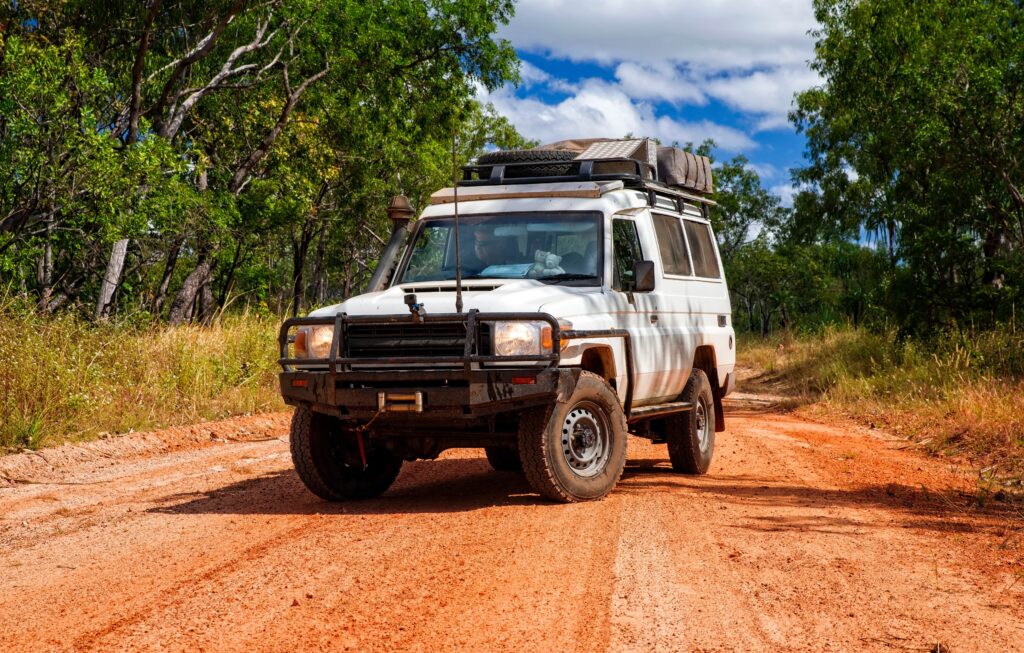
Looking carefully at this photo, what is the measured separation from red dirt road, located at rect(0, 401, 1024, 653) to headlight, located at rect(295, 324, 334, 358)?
1.10m

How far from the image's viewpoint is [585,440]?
24.2 feet

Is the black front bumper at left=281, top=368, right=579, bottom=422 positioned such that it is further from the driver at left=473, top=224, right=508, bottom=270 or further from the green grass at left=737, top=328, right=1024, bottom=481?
the green grass at left=737, top=328, right=1024, bottom=481

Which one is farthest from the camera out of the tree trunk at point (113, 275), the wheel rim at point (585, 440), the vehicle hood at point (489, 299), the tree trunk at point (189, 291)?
the tree trunk at point (189, 291)

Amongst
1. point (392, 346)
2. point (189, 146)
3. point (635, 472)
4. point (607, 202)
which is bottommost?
point (635, 472)

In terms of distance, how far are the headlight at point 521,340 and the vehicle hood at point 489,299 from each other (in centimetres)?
14

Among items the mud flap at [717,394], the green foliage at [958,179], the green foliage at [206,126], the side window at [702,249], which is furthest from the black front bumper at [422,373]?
the green foliage at [958,179]

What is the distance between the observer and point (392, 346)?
23.4 feet

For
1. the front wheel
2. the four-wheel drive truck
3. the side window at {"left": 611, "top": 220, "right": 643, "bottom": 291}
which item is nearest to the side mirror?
the four-wheel drive truck

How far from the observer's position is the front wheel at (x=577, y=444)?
6.98 metres

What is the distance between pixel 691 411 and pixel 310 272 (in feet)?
144

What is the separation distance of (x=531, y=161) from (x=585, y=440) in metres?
2.90

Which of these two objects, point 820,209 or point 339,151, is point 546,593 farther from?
point 820,209

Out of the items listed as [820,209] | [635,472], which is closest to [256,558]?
[635,472]

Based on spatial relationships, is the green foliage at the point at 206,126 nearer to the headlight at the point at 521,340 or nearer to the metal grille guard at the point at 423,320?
the metal grille guard at the point at 423,320
